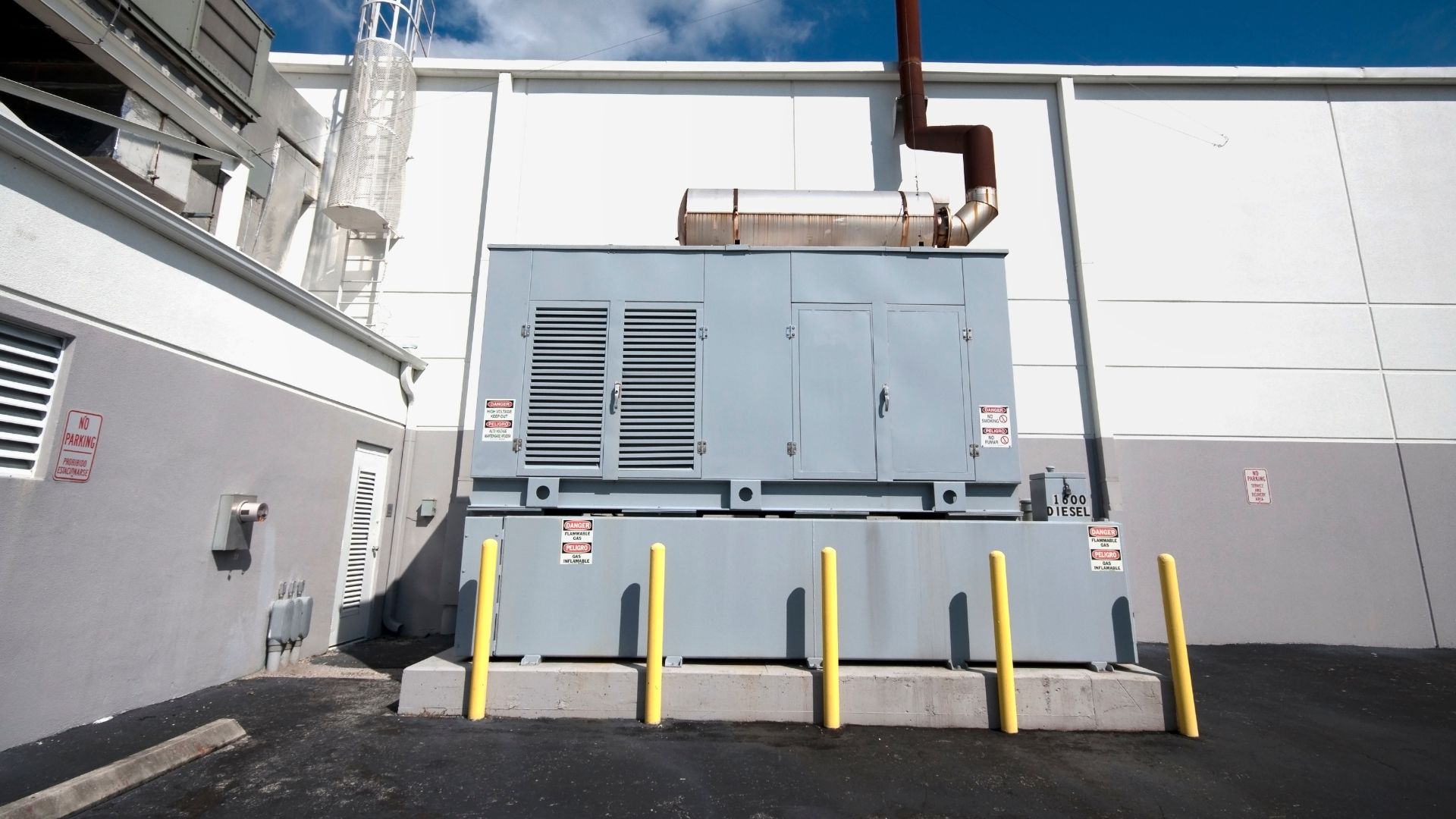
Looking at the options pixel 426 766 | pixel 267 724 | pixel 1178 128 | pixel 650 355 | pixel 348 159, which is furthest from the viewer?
pixel 1178 128

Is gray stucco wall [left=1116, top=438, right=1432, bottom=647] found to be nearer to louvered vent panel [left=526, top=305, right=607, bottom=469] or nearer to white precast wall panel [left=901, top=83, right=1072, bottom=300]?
white precast wall panel [left=901, top=83, right=1072, bottom=300]

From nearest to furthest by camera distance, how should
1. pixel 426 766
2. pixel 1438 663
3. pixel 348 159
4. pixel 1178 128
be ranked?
pixel 426 766 < pixel 1438 663 < pixel 348 159 < pixel 1178 128

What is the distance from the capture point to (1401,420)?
761cm

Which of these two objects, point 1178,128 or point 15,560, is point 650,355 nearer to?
point 15,560

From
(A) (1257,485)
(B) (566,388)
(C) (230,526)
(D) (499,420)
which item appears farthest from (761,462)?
(A) (1257,485)

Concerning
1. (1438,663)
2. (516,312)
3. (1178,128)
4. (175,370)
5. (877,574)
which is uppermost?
(1178,128)

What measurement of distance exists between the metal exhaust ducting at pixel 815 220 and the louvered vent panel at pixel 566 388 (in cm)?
127

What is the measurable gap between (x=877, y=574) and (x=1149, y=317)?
6.04 m

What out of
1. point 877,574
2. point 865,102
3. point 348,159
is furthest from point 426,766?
point 865,102

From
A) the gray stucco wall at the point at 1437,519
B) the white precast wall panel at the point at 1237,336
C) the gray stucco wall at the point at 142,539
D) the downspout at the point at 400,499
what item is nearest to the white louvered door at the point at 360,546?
the downspout at the point at 400,499

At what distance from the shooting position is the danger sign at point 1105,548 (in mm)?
4406

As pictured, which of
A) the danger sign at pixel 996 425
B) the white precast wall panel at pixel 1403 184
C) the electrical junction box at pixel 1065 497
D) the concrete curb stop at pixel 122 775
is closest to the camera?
the concrete curb stop at pixel 122 775

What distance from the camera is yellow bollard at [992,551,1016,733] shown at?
3977 millimetres

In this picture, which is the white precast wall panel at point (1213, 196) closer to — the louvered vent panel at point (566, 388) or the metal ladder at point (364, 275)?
the louvered vent panel at point (566, 388)
